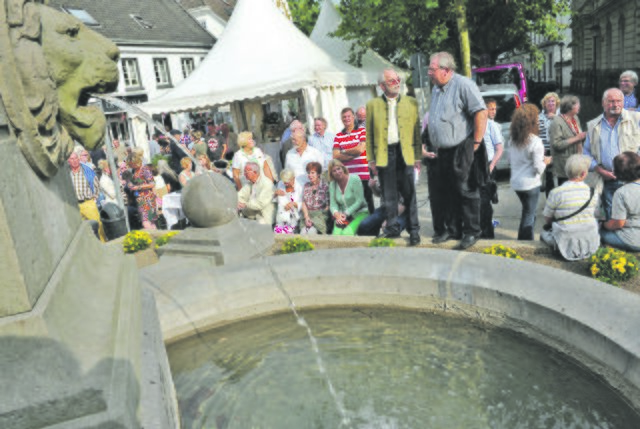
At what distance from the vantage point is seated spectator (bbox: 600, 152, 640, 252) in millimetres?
4418

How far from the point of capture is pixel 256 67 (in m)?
13.1

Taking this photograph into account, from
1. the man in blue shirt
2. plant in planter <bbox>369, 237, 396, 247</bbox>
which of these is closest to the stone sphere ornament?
plant in planter <bbox>369, 237, 396, 247</bbox>

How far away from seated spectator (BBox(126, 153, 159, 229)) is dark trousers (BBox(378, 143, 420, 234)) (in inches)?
202

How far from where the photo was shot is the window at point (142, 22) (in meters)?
36.2

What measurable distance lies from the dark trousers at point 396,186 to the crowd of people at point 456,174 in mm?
11

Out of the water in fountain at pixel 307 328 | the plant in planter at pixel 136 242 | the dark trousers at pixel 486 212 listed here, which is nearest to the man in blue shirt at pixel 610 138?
the dark trousers at pixel 486 212

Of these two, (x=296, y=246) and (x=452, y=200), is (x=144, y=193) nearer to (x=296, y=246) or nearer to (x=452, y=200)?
(x=296, y=246)

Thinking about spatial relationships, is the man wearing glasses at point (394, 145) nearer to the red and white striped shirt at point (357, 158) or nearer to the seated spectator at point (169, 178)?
the red and white striped shirt at point (357, 158)

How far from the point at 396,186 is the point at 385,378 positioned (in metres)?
2.81

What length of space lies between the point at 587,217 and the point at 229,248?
3.25 m

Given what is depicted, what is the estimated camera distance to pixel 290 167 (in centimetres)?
798

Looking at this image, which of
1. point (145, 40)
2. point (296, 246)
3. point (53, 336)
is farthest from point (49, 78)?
point (145, 40)

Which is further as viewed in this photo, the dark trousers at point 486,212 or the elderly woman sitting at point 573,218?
the dark trousers at point 486,212

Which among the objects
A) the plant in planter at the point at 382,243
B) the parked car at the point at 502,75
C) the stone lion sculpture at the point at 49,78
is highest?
the parked car at the point at 502,75
